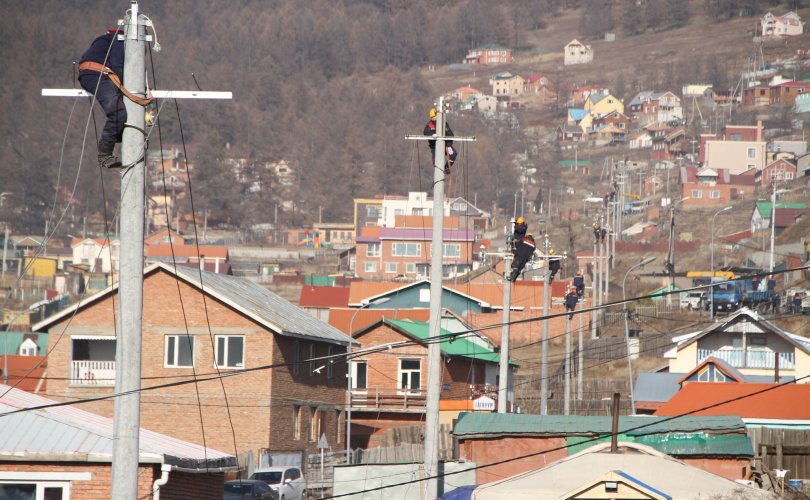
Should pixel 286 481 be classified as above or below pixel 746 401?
below

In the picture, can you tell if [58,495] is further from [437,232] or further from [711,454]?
[711,454]

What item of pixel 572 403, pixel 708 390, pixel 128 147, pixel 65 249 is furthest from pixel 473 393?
pixel 65 249

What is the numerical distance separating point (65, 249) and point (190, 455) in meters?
166

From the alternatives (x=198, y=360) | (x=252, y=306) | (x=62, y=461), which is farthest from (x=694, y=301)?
(x=62, y=461)

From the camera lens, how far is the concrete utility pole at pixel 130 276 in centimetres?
1245

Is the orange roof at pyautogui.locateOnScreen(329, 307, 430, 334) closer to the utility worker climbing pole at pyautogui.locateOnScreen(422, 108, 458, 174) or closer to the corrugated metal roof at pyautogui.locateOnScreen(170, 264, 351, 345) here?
the corrugated metal roof at pyautogui.locateOnScreen(170, 264, 351, 345)

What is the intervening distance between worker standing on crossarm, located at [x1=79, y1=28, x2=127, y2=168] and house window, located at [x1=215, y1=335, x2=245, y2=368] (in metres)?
29.9

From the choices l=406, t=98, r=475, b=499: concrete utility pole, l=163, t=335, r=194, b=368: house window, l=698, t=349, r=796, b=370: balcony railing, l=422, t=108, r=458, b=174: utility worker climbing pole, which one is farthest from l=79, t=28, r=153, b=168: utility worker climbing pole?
l=698, t=349, r=796, b=370: balcony railing

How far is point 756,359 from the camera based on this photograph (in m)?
56.5

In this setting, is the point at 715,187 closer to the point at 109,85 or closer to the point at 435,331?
the point at 435,331

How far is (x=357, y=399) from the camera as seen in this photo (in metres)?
55.0

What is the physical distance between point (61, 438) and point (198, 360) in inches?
909

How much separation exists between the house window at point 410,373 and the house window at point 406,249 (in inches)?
2780

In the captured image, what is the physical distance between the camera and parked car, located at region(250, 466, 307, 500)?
3483cm
